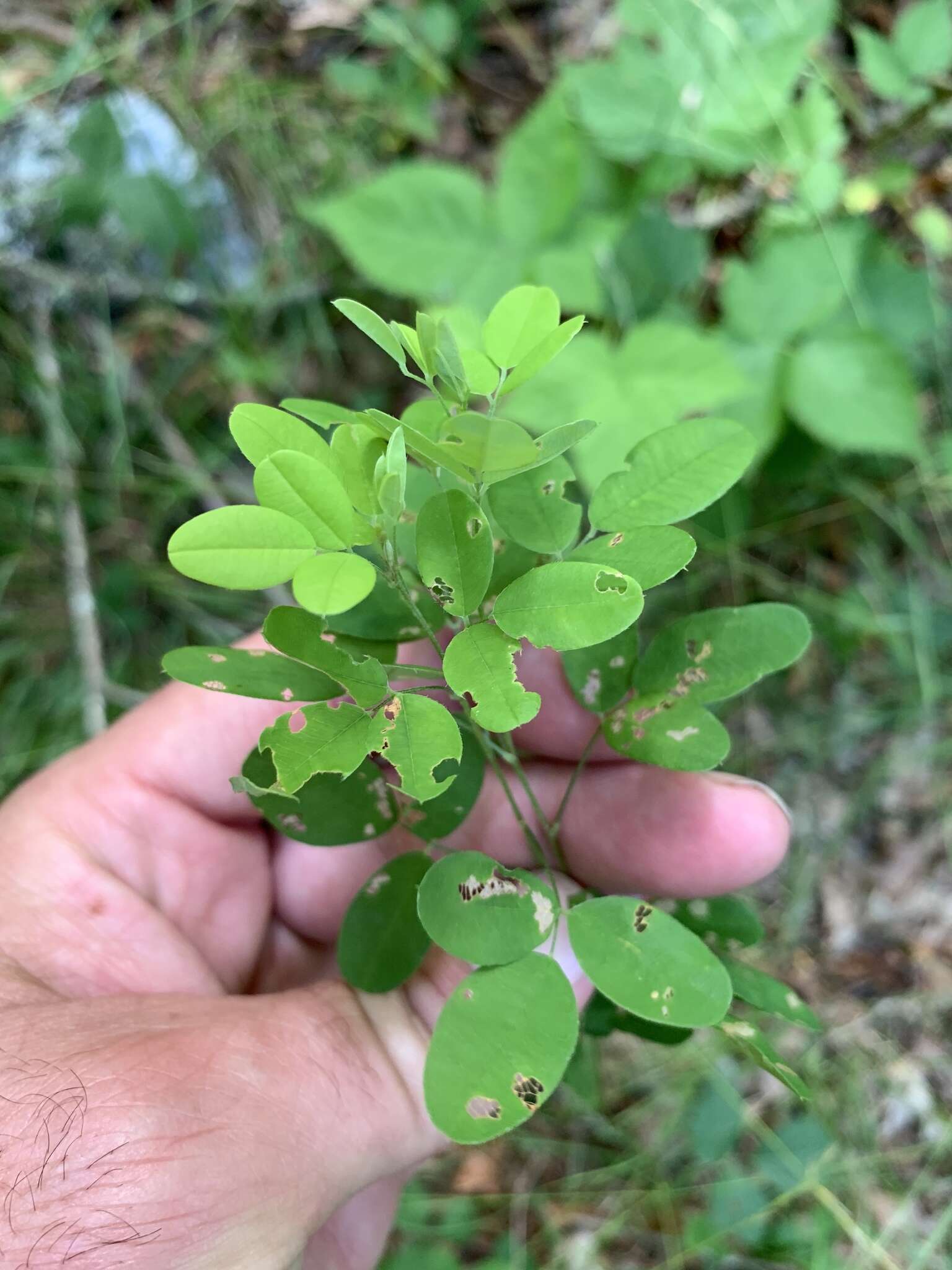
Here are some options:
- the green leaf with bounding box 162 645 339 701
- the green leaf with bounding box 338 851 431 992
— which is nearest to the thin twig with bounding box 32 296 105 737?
the green leaf with bounding box 338 851 431 992

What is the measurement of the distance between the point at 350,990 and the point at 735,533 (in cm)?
156

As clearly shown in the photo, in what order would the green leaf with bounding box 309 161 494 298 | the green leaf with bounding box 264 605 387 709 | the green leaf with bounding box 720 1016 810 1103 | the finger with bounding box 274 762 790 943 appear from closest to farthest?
the green leaf with bounding box 264 605 387 709 < the green leaf with bounding box 720 1016 810 1103 < the finger with bounding box 274 762 790 943 < the green leaf with bounding box 309 161 494 298

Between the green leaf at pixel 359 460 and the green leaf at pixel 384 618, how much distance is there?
0.20 m

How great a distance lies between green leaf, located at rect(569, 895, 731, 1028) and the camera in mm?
920

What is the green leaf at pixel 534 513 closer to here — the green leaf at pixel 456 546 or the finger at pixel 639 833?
the green leaf at pixel 456 546

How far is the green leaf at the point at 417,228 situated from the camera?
2.20 meters

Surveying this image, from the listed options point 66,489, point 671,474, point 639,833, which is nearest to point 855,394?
point 639,833

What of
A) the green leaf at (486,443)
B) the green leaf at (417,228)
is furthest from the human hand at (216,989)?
the green leaf at (417,228)

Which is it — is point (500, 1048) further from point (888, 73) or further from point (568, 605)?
point (888, 73)

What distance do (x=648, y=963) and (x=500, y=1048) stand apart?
187 mm

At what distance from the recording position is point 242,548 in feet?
2.58

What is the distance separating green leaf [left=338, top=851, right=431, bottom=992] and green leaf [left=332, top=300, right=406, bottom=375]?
667 millimetres

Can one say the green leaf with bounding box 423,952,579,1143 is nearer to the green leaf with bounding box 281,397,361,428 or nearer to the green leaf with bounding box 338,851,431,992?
the green leaf with bounding box 338,851,431,992

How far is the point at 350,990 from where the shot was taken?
4.19 feet
